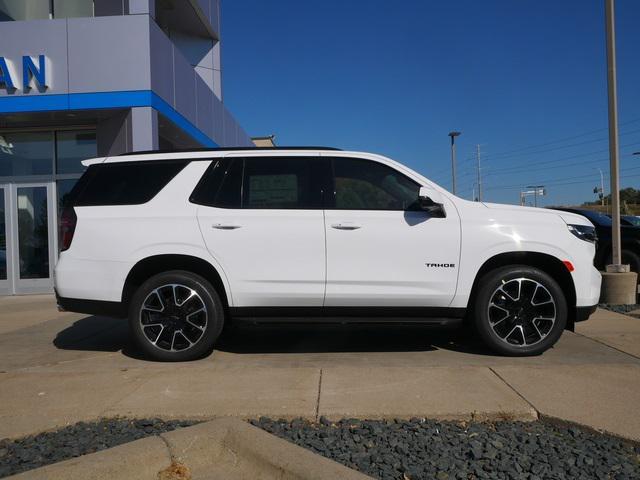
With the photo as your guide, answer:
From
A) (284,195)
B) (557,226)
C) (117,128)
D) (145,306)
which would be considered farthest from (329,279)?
(117,128)

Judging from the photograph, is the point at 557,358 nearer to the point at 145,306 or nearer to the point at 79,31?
the point at 145,306

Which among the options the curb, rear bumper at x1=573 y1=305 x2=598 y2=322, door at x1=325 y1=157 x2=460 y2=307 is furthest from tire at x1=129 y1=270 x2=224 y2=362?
rear bumper at x1=573 y1=305 x2=598 y2=322

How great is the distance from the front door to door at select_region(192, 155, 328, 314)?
780cm

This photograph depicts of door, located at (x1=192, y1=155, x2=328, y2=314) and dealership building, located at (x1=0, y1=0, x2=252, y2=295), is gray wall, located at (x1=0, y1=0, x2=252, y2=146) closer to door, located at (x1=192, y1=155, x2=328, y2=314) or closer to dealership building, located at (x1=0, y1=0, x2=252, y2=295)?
dealership building, located at (x1=0, y1=0, x2=252, y2=295)

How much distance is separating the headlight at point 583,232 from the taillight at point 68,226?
466 cm

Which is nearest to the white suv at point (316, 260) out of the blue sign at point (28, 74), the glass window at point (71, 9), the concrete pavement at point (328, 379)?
the concrete pavement at point (328, 379)

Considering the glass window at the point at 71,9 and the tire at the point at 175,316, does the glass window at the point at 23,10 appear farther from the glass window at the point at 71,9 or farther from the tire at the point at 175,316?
the tire at the point at 175,316

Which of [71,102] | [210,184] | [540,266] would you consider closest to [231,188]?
[210,184]

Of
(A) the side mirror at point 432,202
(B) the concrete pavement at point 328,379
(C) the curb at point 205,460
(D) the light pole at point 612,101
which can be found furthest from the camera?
(D) the light pole at point 612,101

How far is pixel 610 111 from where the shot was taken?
9.38m

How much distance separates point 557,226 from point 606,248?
6.42 meters

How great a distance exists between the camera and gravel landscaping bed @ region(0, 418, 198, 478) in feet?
9.91

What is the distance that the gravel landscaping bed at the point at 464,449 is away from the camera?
286 cm

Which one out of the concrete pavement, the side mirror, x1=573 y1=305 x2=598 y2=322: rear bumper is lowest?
the concrete pavement
